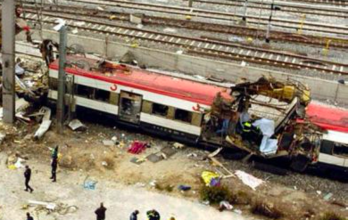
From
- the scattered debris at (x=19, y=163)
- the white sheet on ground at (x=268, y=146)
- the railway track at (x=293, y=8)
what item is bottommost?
the scattered debris at (x=19, y=163)

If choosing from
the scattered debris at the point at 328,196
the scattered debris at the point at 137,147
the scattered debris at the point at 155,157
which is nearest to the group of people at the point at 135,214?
the scattered debris at the point at 155,157

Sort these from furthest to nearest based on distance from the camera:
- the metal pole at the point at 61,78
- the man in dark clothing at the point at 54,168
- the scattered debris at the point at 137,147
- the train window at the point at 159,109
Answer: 1. the train window at the point at 159,109
2. the scattered debris at the point at 137,147
3. the metal pole at the point at 61,78
4. the man in dark clothing at the point at 54,168

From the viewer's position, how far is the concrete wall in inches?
1053

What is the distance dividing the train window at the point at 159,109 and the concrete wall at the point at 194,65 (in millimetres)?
5720

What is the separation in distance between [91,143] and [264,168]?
672 centimetres

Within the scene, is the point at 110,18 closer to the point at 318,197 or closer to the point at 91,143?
the point at 91,143

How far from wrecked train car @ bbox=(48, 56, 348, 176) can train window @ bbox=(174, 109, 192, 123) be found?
2cm

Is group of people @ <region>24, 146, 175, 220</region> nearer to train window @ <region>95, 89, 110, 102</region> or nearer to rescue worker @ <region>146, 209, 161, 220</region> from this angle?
rescue worker @ <region>146, 209, 161, 220</region>

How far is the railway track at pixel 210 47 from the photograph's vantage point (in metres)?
29.3

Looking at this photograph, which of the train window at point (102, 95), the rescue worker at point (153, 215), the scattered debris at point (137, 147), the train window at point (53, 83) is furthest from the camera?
the train window at point (53, 83)

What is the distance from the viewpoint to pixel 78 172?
21266mm

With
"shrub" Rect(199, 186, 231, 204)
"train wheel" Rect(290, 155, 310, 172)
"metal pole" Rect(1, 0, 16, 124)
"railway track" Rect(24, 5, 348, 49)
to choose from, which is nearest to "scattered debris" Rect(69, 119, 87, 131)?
"metal pole" Rect(1, 0, 16, 124)

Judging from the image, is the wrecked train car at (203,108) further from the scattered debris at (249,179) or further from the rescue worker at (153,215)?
the rescue worker at (153,215)

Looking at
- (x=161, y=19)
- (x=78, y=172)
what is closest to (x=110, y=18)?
(x=161, y=19)
